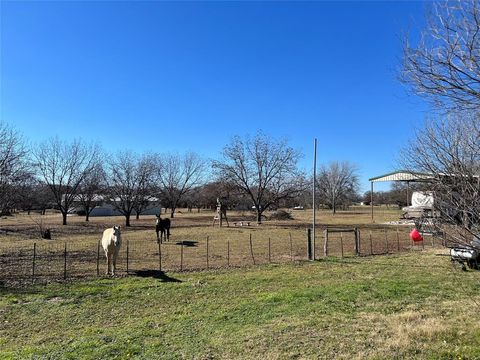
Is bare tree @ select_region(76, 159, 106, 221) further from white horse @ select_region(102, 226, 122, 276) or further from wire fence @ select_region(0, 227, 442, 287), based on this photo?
white horse @ select_region(102, 226, 122, 276)

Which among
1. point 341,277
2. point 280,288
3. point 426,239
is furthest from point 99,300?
point 426,239

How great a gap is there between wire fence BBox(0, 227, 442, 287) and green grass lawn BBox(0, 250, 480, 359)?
1.51 m

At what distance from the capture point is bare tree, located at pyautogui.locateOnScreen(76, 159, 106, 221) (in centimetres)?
4372

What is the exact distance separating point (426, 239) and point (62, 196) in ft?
116

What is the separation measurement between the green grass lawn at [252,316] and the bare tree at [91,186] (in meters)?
34.6

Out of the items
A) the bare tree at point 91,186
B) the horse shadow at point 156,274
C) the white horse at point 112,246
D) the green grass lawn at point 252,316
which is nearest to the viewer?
the green grass lawn at point 252,316

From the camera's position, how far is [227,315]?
7906 millimetres

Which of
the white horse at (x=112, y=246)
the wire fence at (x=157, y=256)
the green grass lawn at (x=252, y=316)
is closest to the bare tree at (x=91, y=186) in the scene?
the wire fence at (x=157, y=256)

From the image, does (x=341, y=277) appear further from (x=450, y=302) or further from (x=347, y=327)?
(x=347, y=327)

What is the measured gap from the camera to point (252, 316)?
25.6ft

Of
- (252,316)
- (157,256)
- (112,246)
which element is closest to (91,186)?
(157,256)

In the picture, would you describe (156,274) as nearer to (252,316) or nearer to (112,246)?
(112,246)

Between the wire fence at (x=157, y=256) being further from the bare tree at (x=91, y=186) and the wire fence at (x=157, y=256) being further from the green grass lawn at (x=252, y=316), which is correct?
the bare tree at (x=91, y=186)

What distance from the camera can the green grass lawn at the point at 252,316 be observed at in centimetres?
580
